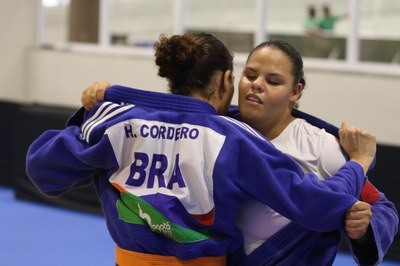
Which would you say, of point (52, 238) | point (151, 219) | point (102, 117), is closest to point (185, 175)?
point (151, 219)

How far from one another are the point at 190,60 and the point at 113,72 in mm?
6011

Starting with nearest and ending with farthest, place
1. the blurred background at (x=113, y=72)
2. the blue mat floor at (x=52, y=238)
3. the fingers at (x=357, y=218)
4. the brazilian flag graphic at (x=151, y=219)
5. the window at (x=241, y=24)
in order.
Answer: the fingers at (x=357, y=218)
the brazilian flag graphic at (x=151, y=219)
the blue mat floor at (x=52, y=238)
the blurred background at (x=113, y=72)
the window at (x=241, y=24)

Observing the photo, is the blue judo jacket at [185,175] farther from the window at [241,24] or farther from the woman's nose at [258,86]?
the window at [241,24]

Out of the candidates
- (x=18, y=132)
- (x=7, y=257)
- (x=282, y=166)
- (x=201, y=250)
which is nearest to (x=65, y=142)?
(x=201, y=250)

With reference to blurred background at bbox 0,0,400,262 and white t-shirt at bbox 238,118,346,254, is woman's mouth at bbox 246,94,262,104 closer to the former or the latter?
white t-shirt at bbox 238,118,346,254

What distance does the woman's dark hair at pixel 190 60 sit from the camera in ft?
7.34

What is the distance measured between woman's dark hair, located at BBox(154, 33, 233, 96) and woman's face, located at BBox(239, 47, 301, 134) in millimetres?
96

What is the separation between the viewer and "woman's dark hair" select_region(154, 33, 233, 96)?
224cm

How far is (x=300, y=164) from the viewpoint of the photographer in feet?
7.55

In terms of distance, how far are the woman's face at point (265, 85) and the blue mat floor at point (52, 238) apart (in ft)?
10.4

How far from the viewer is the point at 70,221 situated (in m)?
6.79

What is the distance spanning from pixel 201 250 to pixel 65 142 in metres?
0.58

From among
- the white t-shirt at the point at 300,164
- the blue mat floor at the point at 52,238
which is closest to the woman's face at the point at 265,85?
the white t-shirt at the point at 300,164

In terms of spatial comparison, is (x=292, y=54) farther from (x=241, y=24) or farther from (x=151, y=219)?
(x=241, y=24)
